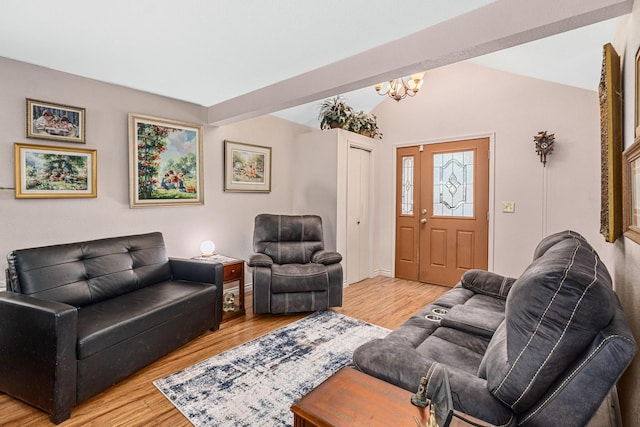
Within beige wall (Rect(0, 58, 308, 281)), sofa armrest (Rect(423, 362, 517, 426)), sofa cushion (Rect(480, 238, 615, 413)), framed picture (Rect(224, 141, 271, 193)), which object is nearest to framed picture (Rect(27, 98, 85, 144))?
beige wall (Rect(0, 58, 308, 281))

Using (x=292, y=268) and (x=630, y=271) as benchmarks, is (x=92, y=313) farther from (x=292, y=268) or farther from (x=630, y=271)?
(x=630, y=271)

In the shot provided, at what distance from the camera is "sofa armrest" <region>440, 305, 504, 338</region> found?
181cm

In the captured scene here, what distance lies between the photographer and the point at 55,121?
256 cm

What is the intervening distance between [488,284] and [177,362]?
2494 mm

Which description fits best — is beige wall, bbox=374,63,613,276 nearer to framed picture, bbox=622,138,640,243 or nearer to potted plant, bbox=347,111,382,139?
potted plant, bbox=347,111,382,139

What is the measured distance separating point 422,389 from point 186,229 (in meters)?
3.10

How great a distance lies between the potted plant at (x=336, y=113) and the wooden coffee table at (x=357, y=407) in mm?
3567

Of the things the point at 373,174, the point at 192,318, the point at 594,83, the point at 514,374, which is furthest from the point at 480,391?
the point at 373,174

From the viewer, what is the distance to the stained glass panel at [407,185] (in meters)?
4.69

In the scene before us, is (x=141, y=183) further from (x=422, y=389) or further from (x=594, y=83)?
(x=594, y=83)

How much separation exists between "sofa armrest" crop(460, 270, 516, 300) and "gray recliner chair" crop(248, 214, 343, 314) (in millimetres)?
1289

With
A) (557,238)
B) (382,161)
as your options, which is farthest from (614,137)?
(382,161)

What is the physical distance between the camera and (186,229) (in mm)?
3504

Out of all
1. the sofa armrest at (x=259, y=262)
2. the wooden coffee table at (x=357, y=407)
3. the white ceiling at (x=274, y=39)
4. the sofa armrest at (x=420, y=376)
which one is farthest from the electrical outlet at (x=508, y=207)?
the wooden coffee table at (x=357, y=407)
